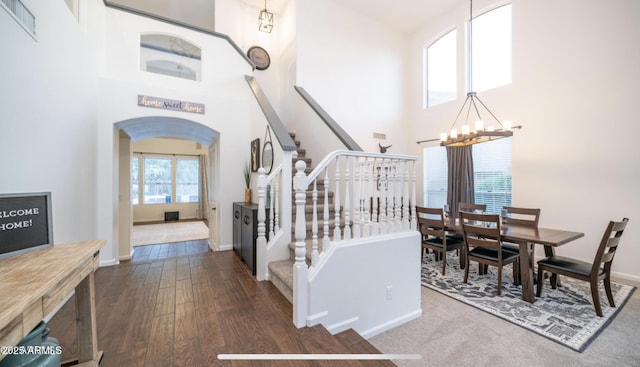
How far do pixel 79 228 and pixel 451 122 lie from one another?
21.8 ft

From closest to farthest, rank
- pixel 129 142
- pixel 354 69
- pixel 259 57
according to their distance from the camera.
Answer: pixel 129 142 < pixel 259 57 < pixel 354 69

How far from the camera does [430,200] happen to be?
20.4 ft

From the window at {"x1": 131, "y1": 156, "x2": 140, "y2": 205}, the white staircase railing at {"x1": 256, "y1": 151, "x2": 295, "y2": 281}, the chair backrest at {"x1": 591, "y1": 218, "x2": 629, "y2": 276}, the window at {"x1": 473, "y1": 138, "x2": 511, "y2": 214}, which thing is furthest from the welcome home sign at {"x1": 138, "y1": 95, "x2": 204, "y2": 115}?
the window at {"x1": 131, "y1": 156, "x2": 140, "y2": 205}

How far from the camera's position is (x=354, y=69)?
5.80 m

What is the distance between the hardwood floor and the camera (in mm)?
1603

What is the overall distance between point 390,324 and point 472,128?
461 cm

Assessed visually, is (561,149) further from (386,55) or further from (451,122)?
(386,55)

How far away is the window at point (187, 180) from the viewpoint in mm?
8656

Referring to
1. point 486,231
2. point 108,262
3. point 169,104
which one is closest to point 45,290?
point 108,262

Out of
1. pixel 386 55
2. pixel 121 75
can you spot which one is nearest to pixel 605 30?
pixel 386 55

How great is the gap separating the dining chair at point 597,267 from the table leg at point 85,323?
4.24 m

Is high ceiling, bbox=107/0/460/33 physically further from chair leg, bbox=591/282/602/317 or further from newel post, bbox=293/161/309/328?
chair leg, bbox=591/282/602/317

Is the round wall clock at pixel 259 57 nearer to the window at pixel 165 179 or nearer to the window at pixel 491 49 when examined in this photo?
the window at pixel 491 49

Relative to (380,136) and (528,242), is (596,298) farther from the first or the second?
(380,136)
